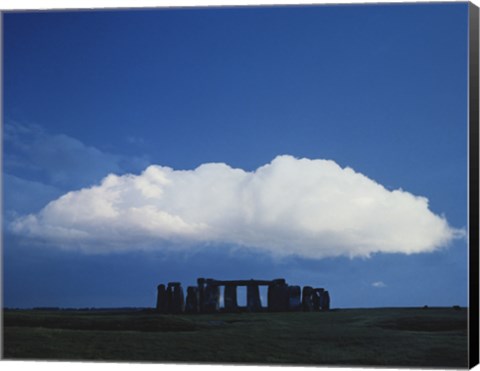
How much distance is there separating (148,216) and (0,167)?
153 centimetres

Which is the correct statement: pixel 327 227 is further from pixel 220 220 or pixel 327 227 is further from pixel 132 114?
pixel 132 114

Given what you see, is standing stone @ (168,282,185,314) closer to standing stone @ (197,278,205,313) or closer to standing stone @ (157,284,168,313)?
standing stone @ (157,284,168,313)

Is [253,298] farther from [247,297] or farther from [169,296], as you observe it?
[169,296]

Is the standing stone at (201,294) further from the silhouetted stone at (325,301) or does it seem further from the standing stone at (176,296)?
the silhouetted stone at (325,301)

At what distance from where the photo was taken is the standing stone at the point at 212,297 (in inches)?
435

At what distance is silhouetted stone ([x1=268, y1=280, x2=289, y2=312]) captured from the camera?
36.0 ft

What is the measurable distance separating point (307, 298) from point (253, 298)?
0.53 meters

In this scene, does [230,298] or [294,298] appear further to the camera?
[230,298]

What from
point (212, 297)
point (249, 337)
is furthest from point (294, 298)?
point (212, 297)

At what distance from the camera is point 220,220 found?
1099 cm

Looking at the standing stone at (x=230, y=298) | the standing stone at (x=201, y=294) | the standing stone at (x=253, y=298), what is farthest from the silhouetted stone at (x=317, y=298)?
the standing stone at (x=201, y=294)

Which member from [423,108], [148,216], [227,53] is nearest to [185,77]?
[227,53]

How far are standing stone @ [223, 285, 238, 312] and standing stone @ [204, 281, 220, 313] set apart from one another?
0.26 feet

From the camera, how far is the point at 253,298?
11.1 meters
